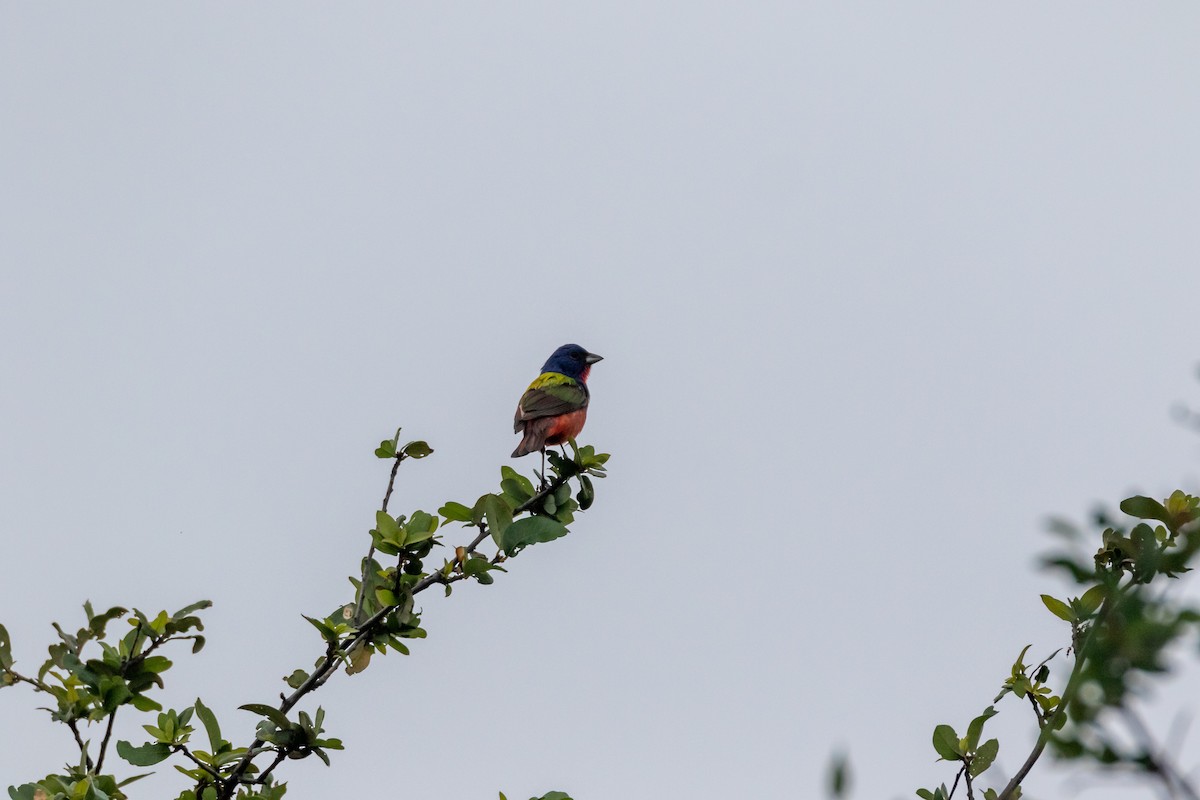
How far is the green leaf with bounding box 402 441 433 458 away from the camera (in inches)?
190

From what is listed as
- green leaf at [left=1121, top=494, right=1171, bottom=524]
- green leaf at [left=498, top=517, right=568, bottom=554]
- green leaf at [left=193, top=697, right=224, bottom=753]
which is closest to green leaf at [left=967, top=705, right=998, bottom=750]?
green leaf at [left=1121, top=494, right=1171, bottom=524]

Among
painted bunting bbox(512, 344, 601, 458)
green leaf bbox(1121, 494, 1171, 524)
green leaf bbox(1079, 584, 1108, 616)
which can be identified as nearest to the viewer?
green leaf bbox(1121, 494, 1171, 524)

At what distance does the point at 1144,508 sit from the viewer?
3.92m

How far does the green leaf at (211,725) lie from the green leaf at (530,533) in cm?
112

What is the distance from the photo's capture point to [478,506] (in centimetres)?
475

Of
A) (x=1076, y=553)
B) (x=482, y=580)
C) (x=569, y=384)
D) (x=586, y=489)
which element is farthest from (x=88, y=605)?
(x=569, y=384)

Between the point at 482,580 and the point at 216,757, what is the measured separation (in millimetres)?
1031

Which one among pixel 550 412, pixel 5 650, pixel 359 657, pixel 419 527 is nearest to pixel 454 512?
pixel 419 527

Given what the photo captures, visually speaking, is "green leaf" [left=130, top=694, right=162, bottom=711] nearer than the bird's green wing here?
Yes

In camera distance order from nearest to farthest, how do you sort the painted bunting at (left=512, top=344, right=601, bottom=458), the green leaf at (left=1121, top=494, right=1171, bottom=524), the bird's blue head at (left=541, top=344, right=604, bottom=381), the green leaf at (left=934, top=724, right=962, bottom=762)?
the green leaf at (left=1121, top=494, right=1171, bottom=524)
the green leaf at (left=934, top=724, right=962, bottom=762)
the painted bunting at (left=512, top=344, right=601, bottom=458)
the bird's blue head at (left=541, top=344, right=604, bottom=381)

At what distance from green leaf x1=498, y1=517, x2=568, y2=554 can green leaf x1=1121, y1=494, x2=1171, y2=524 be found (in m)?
1.86

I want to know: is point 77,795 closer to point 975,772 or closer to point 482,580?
point 482,580

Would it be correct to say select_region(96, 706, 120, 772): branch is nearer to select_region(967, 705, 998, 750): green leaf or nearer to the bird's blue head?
select_region(967, 705, 998, 750): green leaf

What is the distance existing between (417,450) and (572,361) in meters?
6.52
